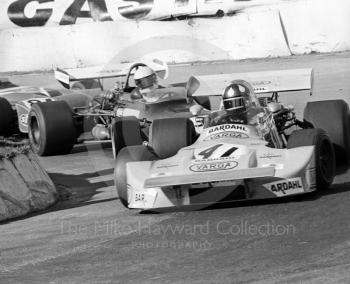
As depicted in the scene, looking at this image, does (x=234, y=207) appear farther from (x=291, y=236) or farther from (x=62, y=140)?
(x=62, y=140)

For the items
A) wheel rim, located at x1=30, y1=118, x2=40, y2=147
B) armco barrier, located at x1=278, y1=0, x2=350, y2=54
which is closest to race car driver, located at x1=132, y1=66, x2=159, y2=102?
wheel rim, located at x1=30, y1=118, x2=40, y2=147

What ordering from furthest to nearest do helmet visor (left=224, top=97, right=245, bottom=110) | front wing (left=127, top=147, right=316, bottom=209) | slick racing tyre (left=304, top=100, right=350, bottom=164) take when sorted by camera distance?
slick racing tyre (left=304, top=100, right=350, bottom=164)
helmet visor (left=224, top=97, right=245, bottom=110)
front wing (left=127, top=147, right=316, bottom=209)

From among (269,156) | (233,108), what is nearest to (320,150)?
(269,156)

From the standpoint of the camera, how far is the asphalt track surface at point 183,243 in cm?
589

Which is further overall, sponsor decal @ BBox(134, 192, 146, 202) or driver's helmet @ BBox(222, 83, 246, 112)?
driver's helmet @ BBox(222, 83, 246, 112)

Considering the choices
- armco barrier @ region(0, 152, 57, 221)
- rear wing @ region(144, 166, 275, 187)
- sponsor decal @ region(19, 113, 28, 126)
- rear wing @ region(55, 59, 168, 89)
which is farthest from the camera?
sponsor decal @ region(19, 113, 28, 126)

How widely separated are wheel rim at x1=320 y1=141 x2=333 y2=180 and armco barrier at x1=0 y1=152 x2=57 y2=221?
9.00 ft

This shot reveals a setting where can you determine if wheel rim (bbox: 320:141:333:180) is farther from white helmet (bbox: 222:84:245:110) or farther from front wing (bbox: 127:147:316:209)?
A: white helmet (bbox: 222:84:245:110)

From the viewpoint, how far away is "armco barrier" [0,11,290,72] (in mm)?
20562

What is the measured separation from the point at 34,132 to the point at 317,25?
8.61 m

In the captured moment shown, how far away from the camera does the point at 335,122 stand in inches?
386

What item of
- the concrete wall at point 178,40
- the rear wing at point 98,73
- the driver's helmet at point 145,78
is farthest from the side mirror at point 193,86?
the concrete wall at point 178,40

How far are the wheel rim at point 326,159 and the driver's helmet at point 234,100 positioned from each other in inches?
38.4

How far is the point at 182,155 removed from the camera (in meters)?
8.58
